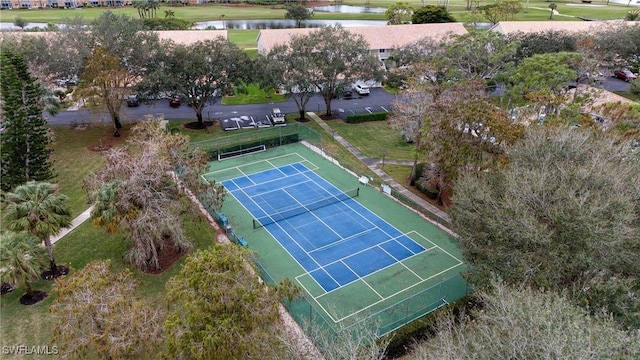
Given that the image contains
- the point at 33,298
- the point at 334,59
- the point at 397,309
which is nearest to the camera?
the point at 397,309

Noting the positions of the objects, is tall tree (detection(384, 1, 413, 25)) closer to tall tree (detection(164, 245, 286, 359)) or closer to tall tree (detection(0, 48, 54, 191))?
tall tree (detection(0, 48, 54, 191))

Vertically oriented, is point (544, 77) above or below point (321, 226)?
above

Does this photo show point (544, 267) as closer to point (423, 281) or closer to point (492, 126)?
point (423, 281)

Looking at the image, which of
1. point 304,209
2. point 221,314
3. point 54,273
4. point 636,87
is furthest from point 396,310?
point 636,87

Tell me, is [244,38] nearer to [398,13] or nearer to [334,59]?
[398,13]

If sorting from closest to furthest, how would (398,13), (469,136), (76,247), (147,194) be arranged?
(147,194)
(76,247)
(469,136)
(398,13)

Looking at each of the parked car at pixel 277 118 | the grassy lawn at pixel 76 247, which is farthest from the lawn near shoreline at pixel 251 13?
the grassy lawn at pixel 76 247

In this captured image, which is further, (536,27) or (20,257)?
(536,27)

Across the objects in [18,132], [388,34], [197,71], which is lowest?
[18,132]
